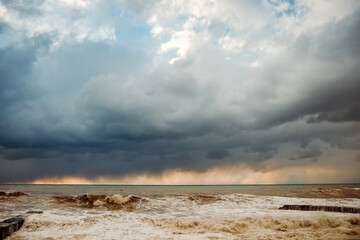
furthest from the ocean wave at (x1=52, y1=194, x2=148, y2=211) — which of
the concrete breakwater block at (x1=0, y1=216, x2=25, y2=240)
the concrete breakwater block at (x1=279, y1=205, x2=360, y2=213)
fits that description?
the concrete breakwater block at (x1=279, y1=205, x2=360, y2=213)

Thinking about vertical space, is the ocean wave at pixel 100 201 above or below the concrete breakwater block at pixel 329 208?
below

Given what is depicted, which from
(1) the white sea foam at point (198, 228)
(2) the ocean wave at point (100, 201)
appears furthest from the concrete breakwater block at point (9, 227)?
(2) the ocean wave at point (100, 201)

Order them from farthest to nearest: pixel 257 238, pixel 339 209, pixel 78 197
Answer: pixel 78 197
pixel 339 209
pixel 257 238

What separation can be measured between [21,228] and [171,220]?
216 inches

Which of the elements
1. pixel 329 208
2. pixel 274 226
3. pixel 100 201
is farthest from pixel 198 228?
pixel 100 201

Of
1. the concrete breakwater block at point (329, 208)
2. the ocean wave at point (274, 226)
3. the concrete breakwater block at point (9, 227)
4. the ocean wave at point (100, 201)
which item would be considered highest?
the concrete breakwater block at point (9, 227)

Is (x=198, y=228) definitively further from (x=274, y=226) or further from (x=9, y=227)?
(x=9, y=227)

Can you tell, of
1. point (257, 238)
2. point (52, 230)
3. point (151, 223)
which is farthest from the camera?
point (151, 223)

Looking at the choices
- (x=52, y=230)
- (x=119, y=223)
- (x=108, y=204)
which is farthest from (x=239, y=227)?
(x=108, y=204)

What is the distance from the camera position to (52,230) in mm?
7797

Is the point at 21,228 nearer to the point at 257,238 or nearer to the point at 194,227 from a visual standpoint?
the point at 194,227

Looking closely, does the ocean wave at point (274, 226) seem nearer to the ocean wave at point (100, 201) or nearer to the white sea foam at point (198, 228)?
the white sea foam at point (198, 228)

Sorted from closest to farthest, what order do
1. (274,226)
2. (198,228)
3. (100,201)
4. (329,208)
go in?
(198,228) < (274,226) < (329,208) < (100,201)

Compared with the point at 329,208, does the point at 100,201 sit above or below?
below
